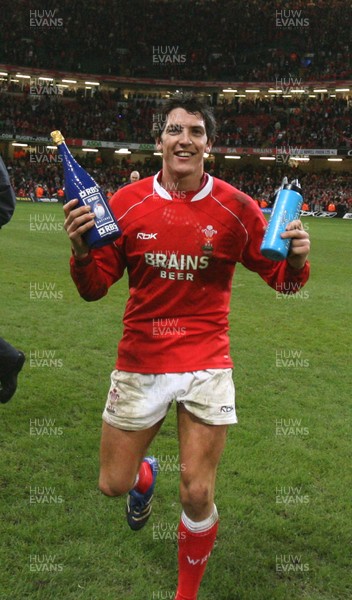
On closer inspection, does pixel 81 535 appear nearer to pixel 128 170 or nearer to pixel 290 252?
pixel 290 252

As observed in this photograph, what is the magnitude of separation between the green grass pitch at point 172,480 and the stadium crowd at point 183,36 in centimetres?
4981

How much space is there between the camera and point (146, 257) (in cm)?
328

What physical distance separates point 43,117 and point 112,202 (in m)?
47.8

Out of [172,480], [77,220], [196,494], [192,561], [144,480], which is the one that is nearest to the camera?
[77,220]

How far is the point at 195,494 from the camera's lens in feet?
9.98

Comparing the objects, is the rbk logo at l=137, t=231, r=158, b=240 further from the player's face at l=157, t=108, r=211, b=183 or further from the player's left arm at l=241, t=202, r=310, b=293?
the player's left arm at l=241, t=202, r=310, b=293

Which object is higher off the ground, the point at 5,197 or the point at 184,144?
the point at 184,144

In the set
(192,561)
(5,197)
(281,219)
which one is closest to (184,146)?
(281,219)

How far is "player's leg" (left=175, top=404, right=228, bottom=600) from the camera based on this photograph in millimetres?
3051

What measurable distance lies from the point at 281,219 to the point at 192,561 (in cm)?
187

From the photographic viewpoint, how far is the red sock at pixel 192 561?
3.14 m

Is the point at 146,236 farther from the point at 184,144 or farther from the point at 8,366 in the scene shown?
the point at 8,366

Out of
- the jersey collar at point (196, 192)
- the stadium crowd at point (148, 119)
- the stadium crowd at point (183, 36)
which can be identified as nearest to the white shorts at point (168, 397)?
the jersey collar at point (196, 192)

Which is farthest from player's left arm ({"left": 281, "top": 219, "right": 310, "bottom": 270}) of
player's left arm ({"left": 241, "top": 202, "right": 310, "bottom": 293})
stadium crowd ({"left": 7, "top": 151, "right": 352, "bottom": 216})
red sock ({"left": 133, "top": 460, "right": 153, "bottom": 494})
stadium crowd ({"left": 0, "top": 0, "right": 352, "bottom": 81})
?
stadium crowd ({"left": 0, "top": 0, "right": 352, "bottom": 81})
